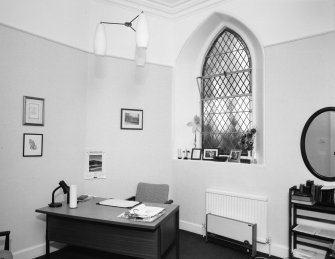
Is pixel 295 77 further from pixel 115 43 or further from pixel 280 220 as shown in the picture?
pixel 115 43

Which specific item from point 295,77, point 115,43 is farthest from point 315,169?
point 115,43

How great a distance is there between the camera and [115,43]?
12.6ft

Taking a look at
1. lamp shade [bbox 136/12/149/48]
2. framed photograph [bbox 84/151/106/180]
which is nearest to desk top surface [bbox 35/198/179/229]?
framed photograph [bbox 84/151/106/180]

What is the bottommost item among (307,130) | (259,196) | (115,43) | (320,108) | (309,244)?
(309,244)

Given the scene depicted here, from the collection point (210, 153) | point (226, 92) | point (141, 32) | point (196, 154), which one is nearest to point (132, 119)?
point (196, 154)

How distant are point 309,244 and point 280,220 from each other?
0.37m

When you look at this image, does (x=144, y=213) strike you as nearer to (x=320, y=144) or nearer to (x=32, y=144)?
(x=32, y=144)

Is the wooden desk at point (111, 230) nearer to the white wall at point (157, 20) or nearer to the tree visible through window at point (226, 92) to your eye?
the tree visible through window at point (226, 92)

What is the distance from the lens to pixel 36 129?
10.3 feet

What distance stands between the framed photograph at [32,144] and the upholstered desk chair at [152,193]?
1.29m

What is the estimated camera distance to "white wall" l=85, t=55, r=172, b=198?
3742 millimetres

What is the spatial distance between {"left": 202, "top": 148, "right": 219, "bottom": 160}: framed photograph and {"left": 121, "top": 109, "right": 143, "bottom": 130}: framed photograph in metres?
1.07

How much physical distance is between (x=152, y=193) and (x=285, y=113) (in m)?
1.98

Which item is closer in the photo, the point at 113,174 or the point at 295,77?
the point at 295,77
